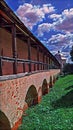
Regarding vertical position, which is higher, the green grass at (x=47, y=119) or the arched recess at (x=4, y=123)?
the arched recess at (x=4, y=123)

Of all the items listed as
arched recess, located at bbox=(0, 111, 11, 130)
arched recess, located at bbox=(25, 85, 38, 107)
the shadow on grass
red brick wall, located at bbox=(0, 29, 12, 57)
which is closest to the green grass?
the shadow on grass

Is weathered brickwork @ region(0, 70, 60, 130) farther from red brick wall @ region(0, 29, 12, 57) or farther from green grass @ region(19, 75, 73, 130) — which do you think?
red brick wall @ region(0, 29, 12, 57)

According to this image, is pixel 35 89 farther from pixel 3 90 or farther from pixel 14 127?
pixel 3 90

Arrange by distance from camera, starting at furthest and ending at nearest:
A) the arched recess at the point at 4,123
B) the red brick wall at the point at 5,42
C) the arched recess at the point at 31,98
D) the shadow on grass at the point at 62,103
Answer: the arched recess at the point at 31,98 → the shadow on grass at the point at 62,103 → the red brick wall at the point at 5,42 → the arched recess at the point at 4,123

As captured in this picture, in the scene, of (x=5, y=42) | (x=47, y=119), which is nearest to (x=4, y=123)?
(x=47, y=119)

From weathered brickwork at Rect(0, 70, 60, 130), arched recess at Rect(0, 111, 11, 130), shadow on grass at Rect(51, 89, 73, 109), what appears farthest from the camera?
shadow on grass at Rect(51, 89, 73, 109)

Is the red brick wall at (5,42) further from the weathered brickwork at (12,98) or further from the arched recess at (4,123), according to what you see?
the arched recess at (4,123)

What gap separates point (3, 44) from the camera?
1163 cm

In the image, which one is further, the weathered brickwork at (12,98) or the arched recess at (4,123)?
the arched recess at (4,123)

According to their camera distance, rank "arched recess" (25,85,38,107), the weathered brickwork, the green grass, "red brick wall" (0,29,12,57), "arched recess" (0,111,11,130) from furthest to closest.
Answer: "arched recess" (25,85,38,107), "red brick wall" (0,29,12,57), the green grass, "arched recess" (0,111,11,130), the weathered brickwork

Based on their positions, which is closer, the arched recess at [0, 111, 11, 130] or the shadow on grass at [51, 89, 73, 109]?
the arched recess at [0, 111, 11, 130]

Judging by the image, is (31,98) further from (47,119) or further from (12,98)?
(12,98)

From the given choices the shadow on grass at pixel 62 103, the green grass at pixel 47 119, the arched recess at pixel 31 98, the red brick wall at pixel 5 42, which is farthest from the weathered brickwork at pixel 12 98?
the shadow on grass at pixel 62 103

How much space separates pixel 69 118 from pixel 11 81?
4.07 meters
